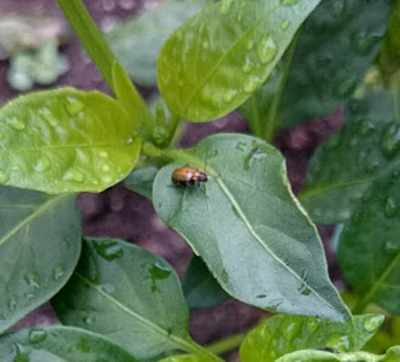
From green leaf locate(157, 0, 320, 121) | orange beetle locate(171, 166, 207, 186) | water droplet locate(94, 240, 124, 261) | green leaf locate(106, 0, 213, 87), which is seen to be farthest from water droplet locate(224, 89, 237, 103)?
green leaf locate(106, 0, 213, 87)

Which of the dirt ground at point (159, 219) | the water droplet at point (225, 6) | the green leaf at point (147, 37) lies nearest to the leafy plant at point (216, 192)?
the water droplet at point (225, 6)

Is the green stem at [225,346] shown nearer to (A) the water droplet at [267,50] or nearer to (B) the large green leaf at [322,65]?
(B) the large green leaf at [322,65]

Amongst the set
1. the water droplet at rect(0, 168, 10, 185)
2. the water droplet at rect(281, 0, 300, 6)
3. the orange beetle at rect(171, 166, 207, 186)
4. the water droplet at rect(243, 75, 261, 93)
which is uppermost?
the water droplet at rect(281, 0, 300, 6)

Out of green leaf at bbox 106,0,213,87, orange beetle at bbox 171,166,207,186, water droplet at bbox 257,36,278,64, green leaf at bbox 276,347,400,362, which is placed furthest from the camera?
green leaf at bbox 106,0,213,87

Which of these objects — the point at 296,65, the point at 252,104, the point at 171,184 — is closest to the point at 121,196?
the point at 252,104

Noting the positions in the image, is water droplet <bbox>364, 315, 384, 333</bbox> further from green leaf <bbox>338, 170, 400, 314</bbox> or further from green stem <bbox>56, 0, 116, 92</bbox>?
green stem <bbox>56, 0, 116, 92</bbox>

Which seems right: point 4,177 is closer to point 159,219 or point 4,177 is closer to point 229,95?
point 229,95

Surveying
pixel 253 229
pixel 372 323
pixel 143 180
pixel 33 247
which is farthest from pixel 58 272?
pixel 372 323

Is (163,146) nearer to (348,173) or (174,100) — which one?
(174,100)
